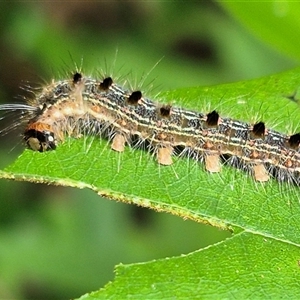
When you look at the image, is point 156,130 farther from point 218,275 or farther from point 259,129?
point 218,275

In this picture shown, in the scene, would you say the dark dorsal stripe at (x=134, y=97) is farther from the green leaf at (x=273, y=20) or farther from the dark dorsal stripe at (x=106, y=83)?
the green leaf at (x=273, y=20)

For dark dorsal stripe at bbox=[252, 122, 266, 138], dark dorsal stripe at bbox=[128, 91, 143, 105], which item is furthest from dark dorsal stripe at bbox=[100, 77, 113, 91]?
dark dorsal stripe at bbox=[252, 122, 266, 138]

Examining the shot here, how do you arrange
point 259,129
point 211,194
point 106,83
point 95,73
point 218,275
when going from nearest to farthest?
1. point 218,275
2. point 211,194
3. point 259,129
4. point 106,83
5. point 95,73

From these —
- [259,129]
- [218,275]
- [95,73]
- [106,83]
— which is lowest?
[218,275]

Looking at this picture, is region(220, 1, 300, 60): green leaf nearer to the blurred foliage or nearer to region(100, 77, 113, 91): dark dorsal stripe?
the blurred foliage

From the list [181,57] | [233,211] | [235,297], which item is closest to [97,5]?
[181,57]

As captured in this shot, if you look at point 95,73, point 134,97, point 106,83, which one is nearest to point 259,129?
point 134,97
